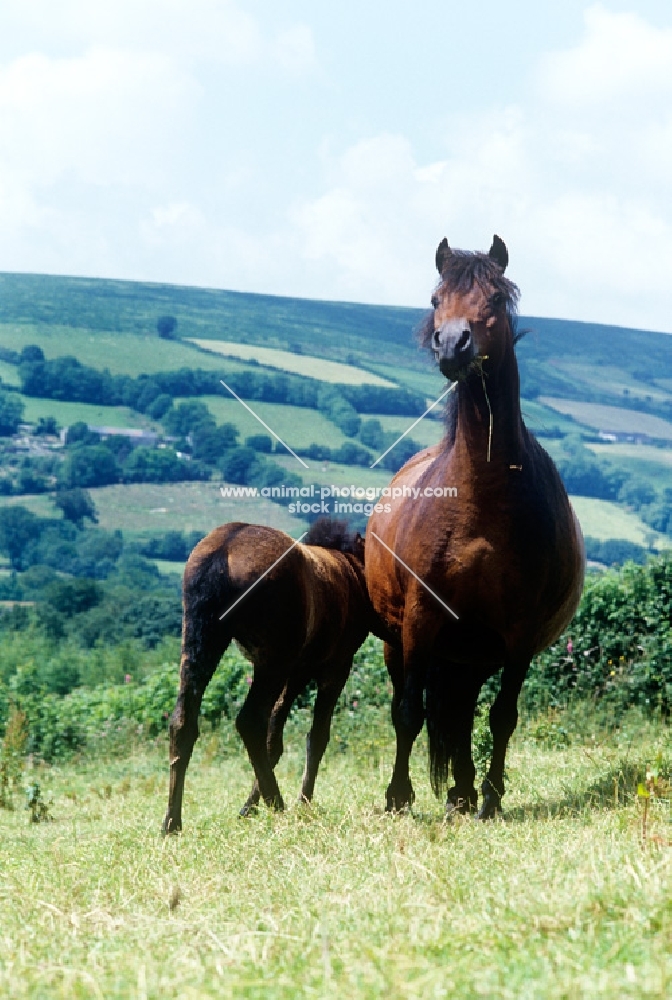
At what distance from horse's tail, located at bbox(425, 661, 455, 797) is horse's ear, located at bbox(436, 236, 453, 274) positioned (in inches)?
101

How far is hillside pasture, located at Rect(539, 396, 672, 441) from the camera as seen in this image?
4400 cm

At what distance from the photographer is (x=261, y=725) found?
7.52 m

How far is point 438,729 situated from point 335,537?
1.84m

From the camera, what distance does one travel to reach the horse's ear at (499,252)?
7.03 meters

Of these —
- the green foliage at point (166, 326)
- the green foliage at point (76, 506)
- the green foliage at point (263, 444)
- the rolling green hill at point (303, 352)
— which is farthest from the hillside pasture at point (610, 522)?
the green foliage at point (166, 326)

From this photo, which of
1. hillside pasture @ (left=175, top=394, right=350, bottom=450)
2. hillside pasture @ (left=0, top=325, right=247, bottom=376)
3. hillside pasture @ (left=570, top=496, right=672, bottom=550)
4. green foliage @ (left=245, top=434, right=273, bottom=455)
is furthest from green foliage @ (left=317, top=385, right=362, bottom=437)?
hillside pasture @ (left=570, top=496, right=672, bottom=550)

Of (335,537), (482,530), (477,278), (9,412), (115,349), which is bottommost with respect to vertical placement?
(9,412)

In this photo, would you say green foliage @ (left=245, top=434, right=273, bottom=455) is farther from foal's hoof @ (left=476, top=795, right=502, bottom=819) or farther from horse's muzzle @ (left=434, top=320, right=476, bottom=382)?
horse's muzzle @ (left=434, top=320, right=476, bottom=382)

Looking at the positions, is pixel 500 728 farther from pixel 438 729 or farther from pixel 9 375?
pixel 9 375

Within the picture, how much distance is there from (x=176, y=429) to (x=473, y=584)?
1278 inches

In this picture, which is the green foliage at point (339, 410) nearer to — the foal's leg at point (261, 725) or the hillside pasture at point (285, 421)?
the hillside pasture at point (285, 421)

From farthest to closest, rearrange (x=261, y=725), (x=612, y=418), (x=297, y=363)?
(x=612, y=418)
(x=297, y=363)
(x=261, y=725)

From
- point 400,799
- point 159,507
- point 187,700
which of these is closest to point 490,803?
point 400,799

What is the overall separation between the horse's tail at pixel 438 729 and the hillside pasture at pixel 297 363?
29480mm
